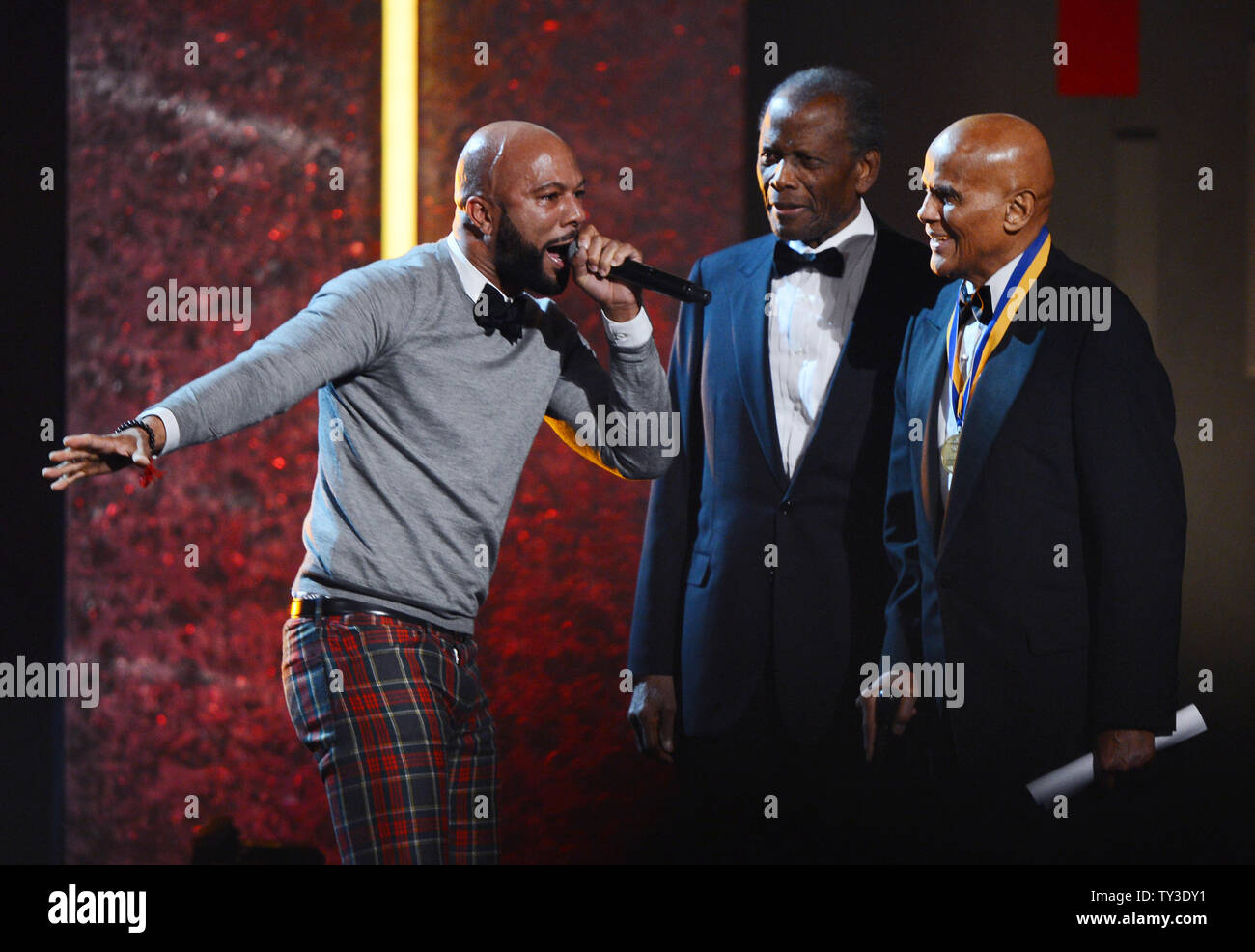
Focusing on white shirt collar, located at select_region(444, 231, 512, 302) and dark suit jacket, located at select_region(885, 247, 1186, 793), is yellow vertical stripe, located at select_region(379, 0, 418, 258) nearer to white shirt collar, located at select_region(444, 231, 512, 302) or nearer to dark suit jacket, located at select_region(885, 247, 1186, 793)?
white shirt collar, located at select_region(444, 231, 512, 302)

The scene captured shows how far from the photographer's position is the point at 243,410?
1.98 m

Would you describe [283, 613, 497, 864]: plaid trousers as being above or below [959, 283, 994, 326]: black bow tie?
below

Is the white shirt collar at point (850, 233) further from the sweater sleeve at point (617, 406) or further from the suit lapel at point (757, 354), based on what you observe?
the sweater sleeve at point (617, 406)

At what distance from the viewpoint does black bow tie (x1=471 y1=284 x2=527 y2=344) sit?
2297 millimetres

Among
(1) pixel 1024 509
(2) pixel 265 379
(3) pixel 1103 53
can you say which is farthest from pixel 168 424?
(3) pixel 1103 53

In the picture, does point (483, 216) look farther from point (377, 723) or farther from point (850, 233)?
point (377, 723)

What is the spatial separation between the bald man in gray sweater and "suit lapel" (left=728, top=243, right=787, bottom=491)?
Result: 0.17 m

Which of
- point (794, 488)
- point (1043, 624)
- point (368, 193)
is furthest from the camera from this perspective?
point (368, 193)

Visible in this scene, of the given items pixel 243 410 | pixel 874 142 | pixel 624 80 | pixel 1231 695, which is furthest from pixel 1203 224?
pixel 243 410

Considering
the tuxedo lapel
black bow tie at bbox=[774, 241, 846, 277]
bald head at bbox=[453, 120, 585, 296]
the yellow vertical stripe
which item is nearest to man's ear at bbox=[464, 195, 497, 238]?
bald head at bbox=[453, 120, 585, 296]

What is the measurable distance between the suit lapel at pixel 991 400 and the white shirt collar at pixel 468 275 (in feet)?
2.90

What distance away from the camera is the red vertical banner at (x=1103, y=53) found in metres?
2.87
